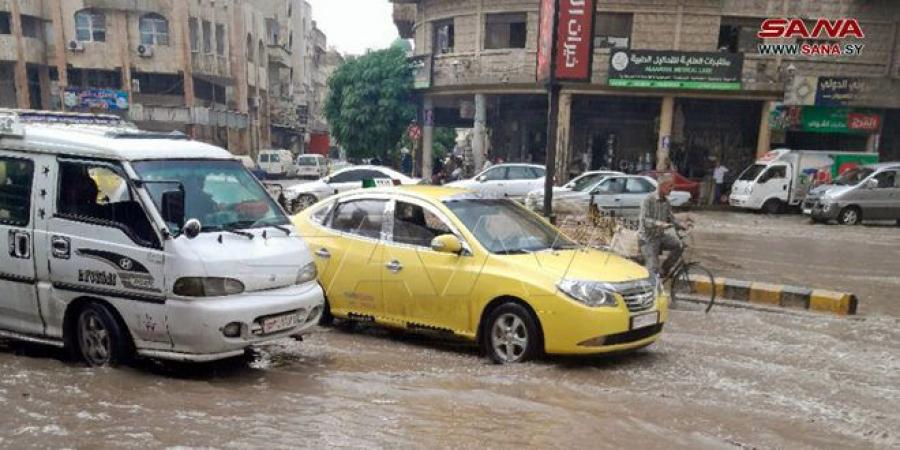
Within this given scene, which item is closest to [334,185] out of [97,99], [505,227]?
[505,227]

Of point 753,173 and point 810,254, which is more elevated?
point 753,173

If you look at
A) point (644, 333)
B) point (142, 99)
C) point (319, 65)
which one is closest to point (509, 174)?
point (644, 333)

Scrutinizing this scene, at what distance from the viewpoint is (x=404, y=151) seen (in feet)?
118

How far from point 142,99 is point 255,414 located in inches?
1646

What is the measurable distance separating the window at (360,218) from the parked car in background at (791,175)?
19541 mm

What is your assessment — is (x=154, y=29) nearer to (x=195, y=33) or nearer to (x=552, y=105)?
(x=195, y=33)

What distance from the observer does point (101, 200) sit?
16.7 ft

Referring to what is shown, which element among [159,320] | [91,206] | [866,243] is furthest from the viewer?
[866,243]

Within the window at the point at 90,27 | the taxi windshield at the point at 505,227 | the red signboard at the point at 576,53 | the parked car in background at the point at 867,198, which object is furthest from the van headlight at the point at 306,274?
the window at the point at 90,27

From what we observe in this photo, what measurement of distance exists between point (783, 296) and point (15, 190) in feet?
29.9

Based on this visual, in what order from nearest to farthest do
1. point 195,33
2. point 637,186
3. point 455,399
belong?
1. point 455,399
2. point 637,186
3. point 195,33

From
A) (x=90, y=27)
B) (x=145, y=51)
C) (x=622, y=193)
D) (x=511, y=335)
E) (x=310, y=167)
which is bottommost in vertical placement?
(x=310, y=167)

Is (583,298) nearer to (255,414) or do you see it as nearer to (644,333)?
(644,333)

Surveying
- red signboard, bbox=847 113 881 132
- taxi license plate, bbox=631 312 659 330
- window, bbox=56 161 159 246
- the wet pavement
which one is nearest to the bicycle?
the wet pavement
